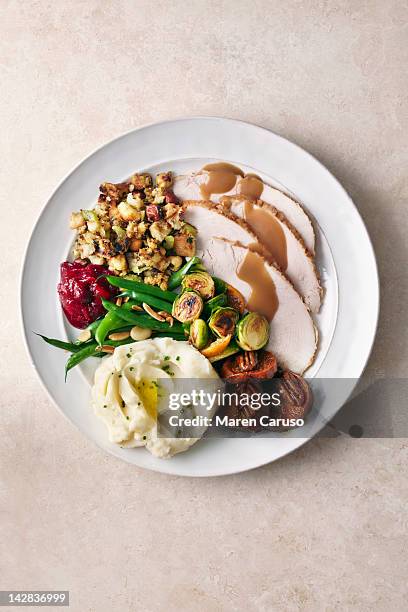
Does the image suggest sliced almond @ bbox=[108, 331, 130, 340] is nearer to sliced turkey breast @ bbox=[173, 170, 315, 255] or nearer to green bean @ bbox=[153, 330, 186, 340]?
green bean @ bbox=[153, 330, 186, 340]

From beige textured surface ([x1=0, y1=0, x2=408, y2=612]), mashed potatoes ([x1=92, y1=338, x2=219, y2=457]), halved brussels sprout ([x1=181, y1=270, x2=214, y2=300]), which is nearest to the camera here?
mashed potatoes ([x1=92, y1=338, x2=219, y2=457])

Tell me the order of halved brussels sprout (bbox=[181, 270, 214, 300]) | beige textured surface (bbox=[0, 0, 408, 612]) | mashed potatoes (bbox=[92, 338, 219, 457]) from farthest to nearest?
beige textured surface (bbox=[0, 0, 408, 612]) → halved brussels sprout (bbox=[181, 270, 214, 300]) → mashed potatoes (bbox=[92, 338, 219, 457])

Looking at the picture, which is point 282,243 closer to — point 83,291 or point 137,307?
point 137,307

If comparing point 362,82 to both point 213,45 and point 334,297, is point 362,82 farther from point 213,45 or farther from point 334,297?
point 334,297

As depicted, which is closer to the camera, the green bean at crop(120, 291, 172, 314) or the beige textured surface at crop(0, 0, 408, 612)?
the green bean at crop(120, 291, 172, 314)

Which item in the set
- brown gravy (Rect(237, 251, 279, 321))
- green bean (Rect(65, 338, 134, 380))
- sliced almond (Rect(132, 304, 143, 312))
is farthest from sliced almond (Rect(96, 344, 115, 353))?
brown gravy (Rect(237, 251, 279, 321))

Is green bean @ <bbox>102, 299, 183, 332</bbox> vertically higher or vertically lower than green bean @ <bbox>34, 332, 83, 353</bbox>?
higher

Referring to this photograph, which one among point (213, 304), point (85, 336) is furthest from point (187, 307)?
point (85, 336)
